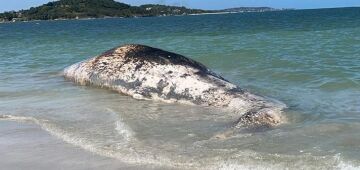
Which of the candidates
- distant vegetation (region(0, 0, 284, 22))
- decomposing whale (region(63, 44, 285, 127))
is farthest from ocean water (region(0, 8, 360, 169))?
distant vegetation (region(0, 0, 284, 22))

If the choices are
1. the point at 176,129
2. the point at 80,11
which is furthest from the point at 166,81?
the point at 80,11

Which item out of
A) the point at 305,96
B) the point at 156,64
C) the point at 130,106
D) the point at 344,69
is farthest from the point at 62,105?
the point at 344,69

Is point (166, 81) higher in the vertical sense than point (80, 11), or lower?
higher

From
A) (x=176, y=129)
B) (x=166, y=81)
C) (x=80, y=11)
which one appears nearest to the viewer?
(x=176, y=129)

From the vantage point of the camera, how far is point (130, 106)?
855 cm

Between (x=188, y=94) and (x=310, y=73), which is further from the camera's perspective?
(x=310, y=73)

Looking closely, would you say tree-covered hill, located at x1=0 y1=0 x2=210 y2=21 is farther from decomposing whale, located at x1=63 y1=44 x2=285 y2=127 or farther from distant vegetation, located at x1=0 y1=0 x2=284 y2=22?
decomposing whale, located at x1=63 y1=44 x2=285 y2=127

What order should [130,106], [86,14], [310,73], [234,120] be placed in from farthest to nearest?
[86,14]
[310,73]
[130,106]
[234,120]

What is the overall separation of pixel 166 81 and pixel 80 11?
508ft

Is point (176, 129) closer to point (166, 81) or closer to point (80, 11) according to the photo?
point (166, 81)

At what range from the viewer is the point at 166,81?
917cm

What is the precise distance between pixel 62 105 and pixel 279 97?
3.22m

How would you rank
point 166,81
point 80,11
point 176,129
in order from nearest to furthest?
point 176,129 < point 166,81 < point 80,11

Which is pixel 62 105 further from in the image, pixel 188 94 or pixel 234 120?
pixel 234 120
